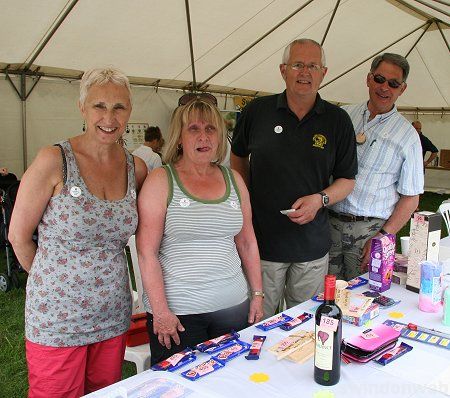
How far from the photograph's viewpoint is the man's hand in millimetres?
1995

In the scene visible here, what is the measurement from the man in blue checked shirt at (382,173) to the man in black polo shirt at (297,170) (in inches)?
7.0

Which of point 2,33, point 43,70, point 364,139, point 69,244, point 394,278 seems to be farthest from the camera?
point 43,70

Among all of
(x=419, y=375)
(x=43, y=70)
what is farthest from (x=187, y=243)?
(x=43, y=70)

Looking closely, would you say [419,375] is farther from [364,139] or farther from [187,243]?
[364,139]

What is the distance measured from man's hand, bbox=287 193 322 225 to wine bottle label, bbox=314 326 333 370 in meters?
0.87

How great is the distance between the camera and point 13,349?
3.08 metres

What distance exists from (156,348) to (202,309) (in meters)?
0.23

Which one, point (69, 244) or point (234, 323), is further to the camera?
point (234, 323)

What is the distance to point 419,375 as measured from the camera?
1235 mm

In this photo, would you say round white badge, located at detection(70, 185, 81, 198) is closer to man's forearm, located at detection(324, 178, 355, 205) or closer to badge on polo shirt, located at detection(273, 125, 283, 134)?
badge on polo shirt, located at detection(273, 125, 283, 134)

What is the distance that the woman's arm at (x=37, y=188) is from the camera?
1.42 meters

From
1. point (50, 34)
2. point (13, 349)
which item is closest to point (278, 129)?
point (13, 349)

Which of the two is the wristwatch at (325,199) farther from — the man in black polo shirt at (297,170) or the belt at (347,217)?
the belt at (347,217)

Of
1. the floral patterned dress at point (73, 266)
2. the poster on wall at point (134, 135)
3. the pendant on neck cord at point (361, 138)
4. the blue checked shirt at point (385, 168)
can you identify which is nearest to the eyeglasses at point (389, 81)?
the blue checked shirt at point (385, 168)
